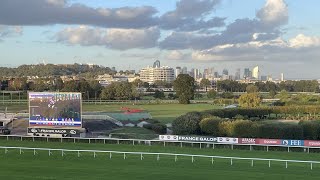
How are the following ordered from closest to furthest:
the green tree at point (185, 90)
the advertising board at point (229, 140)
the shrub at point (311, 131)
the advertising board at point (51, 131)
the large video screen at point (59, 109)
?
the advertising board at point (229, 140) < the advertising board at point (51, 131) < the large video screen at point (59, 109) < the shrub at point (311, 131) < the green tree at point (185, 90)

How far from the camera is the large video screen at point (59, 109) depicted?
1135 inches

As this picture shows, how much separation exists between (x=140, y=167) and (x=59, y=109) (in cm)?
1202

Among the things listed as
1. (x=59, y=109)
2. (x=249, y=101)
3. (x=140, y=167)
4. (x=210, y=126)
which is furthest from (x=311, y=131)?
(x=249, y=101)

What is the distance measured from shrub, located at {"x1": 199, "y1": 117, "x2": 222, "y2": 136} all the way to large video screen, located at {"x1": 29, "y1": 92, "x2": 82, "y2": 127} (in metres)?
9.67

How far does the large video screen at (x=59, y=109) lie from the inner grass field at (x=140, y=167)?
18.6 ft

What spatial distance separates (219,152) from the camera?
24.2 metres

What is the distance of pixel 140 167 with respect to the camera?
18.3 m

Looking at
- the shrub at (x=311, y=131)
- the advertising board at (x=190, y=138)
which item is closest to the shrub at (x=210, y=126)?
the shrub at (x=311, y=131)

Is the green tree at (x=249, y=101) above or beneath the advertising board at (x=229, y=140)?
above

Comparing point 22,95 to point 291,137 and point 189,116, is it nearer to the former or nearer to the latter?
point 189,116

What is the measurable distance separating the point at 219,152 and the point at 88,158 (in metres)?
7.03

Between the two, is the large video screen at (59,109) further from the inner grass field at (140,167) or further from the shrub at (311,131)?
the shrub at (311,131)

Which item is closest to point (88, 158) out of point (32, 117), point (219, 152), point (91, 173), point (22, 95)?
point (91, 173)

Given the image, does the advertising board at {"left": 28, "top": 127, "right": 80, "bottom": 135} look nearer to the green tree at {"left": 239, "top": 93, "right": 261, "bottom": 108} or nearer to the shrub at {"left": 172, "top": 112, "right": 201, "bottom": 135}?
the shrub at {"left": 172, "top": 112, "right": 201, "bottom": 135}
